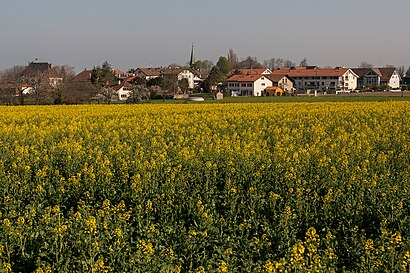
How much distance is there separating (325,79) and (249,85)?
24.7 m

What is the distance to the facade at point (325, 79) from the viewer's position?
12100cm

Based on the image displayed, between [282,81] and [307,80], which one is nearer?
[282,81]

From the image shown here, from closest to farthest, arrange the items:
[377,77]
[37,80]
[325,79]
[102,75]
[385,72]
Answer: [37,80] < [102,75] < [325,79] < [377,77] < [385,72]

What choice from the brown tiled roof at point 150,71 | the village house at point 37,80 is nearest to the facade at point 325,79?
the brown tiled roof at point 150,71

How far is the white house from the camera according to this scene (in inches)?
4195

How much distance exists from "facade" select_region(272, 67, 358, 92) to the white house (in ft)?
50.9

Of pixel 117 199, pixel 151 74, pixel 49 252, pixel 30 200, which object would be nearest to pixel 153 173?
pixel 117 199

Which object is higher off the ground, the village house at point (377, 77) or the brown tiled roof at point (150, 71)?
the brown tiled roof at point (150, 71)

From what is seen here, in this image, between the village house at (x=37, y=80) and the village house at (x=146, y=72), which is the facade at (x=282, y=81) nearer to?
the village house at (x=146, y=72)

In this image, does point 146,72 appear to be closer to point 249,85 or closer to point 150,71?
point 150,71

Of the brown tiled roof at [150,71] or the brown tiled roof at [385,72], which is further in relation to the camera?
the brown tiled roof at [385,72]

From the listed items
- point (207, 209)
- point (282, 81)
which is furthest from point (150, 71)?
point (207, 209)

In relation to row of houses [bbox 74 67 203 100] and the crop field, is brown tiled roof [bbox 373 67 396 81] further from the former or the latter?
the crop field

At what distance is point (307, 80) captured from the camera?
12550 cm
